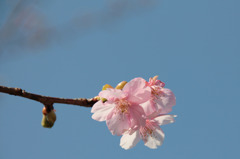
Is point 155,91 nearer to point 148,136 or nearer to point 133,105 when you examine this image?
point 133,105

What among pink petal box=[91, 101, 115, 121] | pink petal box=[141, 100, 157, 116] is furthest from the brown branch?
pink petal box=[141, 100, 157, 116]

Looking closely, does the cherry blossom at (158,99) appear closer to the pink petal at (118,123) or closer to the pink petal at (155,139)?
the pink petal at (118,123)

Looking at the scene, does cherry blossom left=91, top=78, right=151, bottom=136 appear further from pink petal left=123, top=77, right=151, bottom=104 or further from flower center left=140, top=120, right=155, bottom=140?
flower center left=140, top=120, right=155, bottom=140

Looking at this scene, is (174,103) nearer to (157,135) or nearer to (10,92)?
(157,135)

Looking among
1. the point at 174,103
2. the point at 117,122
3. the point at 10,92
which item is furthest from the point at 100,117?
the point at 10,92

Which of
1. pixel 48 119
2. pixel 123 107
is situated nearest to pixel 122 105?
pixel 123 107

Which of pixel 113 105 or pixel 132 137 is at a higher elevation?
pixel 113 105

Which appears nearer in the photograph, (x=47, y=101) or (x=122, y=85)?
(x=47, y=101)
